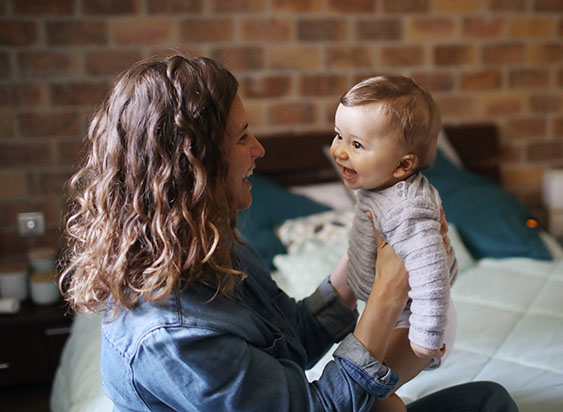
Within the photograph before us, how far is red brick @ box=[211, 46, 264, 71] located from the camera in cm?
291

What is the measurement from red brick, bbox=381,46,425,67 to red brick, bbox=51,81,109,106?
1.46 m

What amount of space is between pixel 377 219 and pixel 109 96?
0.60 m

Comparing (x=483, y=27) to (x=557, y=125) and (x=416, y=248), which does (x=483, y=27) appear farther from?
(x=416, y=248)

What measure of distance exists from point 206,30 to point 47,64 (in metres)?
0.76

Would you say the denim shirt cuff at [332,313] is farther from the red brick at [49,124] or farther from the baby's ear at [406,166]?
the red brick at [49,124]

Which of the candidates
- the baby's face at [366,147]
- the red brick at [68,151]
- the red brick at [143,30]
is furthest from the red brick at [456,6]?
the baby's face at [366,147]

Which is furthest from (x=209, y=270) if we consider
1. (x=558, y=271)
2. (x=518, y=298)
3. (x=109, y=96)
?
(x=558, y=271)

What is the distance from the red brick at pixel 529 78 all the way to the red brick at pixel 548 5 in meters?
0.34

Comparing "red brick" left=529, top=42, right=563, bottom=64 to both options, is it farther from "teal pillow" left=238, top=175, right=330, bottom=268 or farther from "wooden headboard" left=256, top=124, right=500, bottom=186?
"teal pillow" left=238, top=175, right=330, bottom=268

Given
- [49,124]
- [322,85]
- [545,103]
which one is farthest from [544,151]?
[49,124]

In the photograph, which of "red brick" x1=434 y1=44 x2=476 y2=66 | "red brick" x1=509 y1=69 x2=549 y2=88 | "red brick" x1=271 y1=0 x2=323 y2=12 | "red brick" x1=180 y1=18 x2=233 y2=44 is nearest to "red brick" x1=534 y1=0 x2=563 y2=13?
"red brick" x1=509 y1=69 x2=549 y2=88

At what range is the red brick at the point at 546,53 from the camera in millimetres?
3422

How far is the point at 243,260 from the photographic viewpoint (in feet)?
4.20

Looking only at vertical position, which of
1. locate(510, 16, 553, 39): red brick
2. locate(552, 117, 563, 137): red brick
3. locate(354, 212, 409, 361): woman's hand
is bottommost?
locate(552, 117, 563, 137): red brick
